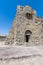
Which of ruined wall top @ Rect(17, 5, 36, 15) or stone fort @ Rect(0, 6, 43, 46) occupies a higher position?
ruined wall top @ Rect(17, 5, 36, 15)

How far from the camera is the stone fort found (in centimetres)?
1853

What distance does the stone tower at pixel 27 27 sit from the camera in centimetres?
1853

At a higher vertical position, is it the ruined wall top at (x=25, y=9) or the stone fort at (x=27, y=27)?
A: the ruined wall top at (x=25, y=9)

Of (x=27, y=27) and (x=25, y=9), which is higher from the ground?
(x=25, y=9)

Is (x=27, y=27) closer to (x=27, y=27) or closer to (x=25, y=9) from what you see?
(x=27, y=27)

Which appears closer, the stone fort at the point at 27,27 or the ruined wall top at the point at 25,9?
the stone fort at the point at 27,27

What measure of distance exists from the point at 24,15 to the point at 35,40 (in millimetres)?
→ 4759

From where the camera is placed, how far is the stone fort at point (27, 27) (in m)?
18.5

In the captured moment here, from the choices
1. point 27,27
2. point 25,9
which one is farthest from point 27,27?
point 25,9

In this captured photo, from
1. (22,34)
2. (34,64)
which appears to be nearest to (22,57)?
(34,64)

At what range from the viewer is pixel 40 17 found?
65.6 ft

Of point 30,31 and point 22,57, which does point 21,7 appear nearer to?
point 30,31

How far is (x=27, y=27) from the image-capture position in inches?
747

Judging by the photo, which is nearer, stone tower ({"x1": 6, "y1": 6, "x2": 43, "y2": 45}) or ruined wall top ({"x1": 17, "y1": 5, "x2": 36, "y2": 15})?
stone tower ({"x1": 6, "y1": 6, "x2": 43, "y2": 45})
